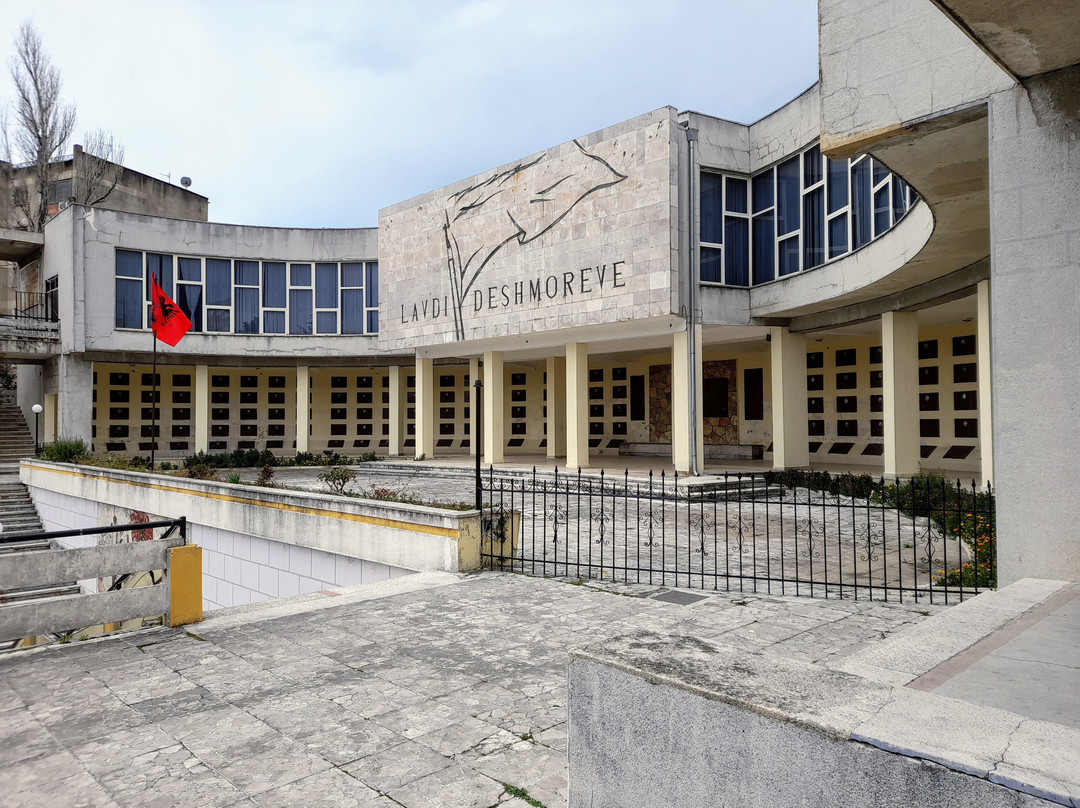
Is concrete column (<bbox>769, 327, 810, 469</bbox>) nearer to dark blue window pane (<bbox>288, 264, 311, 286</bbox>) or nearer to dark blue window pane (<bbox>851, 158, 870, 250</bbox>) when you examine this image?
dark blue window pane (<bbox>851, 158, 870, 250</bbox>)

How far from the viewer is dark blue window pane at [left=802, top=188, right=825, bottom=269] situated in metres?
15.8

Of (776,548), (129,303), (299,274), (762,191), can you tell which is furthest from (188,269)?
(776,548)

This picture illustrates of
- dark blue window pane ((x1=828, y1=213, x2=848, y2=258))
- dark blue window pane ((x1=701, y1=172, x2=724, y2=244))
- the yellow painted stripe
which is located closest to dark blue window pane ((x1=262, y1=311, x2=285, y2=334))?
the yellow painted stripe

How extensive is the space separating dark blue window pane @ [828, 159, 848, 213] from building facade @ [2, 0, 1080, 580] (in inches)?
3.6

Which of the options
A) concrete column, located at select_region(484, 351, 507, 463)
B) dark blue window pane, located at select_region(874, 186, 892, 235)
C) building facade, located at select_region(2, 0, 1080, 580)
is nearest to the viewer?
building facade, located at select_region(2, 0, 1080, 580)

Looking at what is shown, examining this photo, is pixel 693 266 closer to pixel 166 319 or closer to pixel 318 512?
pixel 318 512

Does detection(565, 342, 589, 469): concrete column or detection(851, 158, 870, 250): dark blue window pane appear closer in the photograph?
detection(851, 158, 870, 250): dark blue window pane

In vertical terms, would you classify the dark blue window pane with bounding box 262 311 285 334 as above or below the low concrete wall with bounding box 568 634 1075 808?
above

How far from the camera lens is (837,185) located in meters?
15.3

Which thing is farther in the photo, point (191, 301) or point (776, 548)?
point (191, 301)

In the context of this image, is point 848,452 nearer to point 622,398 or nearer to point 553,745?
→ point 622,398

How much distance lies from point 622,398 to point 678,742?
2556 cm

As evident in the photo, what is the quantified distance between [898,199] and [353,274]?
19.3 m

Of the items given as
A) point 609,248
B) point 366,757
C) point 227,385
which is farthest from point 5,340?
point 366,757
